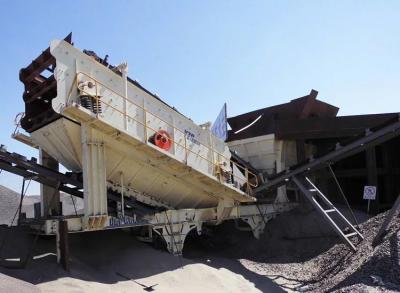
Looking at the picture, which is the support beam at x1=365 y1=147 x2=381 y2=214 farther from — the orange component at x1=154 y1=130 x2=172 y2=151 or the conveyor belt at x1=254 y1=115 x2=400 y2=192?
the orange component at x1=154 y1=130 x2=172 y2=151

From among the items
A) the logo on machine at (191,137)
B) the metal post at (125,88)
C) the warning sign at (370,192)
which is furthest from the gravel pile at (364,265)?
the metal post at (125,88)

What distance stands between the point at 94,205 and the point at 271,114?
8.20m

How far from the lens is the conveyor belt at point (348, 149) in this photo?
981cm

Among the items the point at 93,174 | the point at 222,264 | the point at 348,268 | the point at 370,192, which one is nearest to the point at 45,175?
the point at 93,174

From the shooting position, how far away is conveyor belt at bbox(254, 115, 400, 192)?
9.81 metres

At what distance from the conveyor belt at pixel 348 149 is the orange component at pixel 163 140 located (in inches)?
141

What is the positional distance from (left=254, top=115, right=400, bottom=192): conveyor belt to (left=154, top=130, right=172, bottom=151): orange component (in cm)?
357

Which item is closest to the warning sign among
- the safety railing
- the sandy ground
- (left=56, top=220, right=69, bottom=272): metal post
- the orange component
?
the safety railing

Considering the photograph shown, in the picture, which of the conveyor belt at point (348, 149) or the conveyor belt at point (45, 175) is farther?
the conveyor belt at point (348, 149)

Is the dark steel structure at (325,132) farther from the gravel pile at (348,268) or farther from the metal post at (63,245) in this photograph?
the metal post at (63,245)

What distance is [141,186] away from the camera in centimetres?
1018

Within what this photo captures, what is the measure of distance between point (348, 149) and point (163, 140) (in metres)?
4.57

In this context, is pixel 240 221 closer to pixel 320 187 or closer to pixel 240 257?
pixel 240 257

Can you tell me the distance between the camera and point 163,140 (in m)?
9.39
